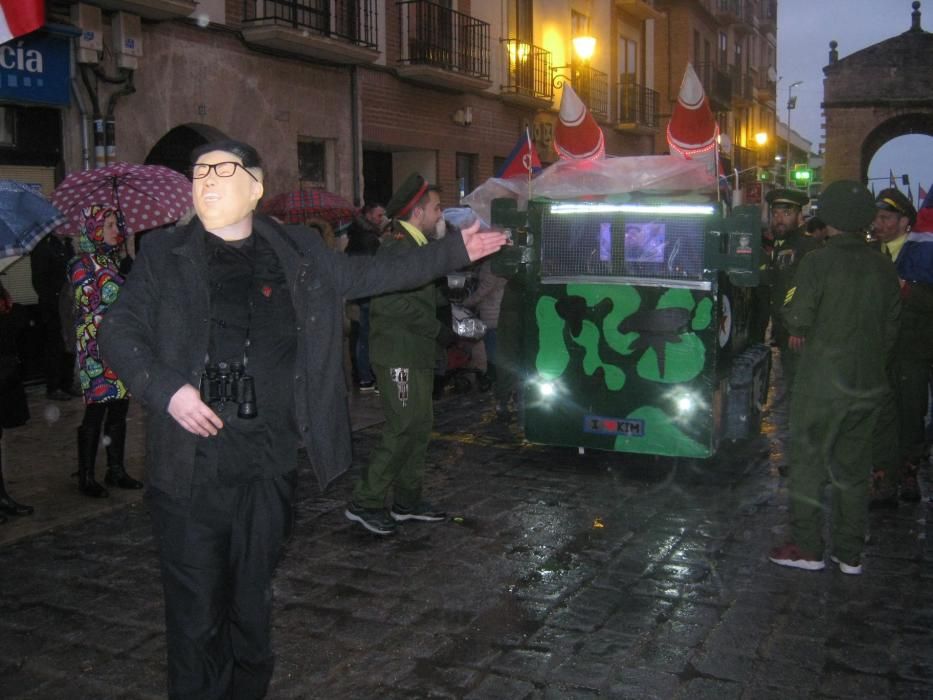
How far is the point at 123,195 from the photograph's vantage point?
6.81 metres

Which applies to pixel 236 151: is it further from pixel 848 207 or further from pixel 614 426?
pixel 614 426

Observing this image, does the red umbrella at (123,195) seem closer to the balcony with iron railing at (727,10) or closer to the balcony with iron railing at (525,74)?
the balcony with iron railing at (525,74)

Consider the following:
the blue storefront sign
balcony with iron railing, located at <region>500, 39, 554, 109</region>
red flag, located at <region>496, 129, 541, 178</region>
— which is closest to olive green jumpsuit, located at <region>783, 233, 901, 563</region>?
red flag, located at <region>496, 129, 541, 178</region>

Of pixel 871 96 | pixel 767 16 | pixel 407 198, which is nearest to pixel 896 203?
pixel 407 198

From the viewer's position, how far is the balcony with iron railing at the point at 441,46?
1766cm

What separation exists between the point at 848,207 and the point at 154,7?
361 inches

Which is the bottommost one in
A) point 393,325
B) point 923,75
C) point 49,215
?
point 393,325

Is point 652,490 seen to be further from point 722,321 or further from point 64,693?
point 64,693

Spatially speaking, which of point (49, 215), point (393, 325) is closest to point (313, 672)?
point (393, 325)

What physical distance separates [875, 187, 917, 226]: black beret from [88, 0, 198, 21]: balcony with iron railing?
8406mm

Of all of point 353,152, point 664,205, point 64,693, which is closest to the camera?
point 64,693

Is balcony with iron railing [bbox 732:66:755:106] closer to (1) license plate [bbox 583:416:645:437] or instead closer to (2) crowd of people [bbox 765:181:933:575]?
(1) license plate [bbox 583:416:645:437]

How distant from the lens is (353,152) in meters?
16.7

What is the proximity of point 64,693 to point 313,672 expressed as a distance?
947 mm
